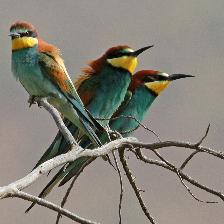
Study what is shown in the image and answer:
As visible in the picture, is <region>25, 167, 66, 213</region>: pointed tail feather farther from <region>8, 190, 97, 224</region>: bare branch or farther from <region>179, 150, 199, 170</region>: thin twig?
<region>8, 190, 97, 224</region>: bare branch

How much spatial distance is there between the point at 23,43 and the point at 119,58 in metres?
0.78

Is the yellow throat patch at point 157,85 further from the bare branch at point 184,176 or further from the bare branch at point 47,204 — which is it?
the bare branch at point 47,204

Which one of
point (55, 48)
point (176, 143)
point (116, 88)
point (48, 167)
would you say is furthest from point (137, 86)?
point (48, 167)

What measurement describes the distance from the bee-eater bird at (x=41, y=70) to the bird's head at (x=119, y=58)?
633 millimetres

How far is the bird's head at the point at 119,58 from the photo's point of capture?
3.38 metres

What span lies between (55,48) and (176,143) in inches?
42.6

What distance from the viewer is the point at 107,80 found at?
3396 mm

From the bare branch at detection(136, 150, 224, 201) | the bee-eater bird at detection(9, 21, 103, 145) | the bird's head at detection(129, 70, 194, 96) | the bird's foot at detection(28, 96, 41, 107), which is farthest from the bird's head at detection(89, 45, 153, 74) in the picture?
the bare branch at detection(136, 150, 224, 201)

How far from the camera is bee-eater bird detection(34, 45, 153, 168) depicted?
330 centimetres

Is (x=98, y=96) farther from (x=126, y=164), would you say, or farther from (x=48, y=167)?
(x=48, y=167)

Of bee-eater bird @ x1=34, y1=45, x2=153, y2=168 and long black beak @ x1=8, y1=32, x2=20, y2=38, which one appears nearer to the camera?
long black beak @ x1=8, y1=32, x2=20, y2=38

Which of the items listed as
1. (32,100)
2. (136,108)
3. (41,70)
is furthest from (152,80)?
(32,100)

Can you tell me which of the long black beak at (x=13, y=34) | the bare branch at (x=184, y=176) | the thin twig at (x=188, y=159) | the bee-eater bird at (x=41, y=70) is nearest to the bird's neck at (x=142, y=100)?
the bee-eater bird at (x=41, y=70)

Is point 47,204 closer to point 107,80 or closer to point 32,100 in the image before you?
point 32,100
